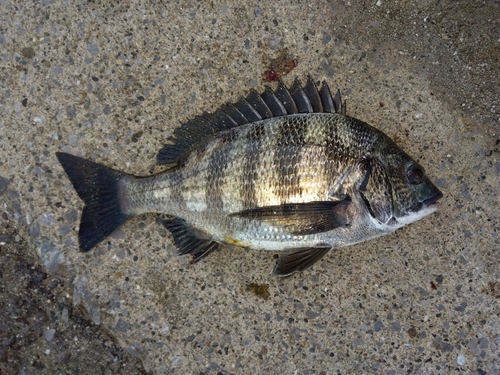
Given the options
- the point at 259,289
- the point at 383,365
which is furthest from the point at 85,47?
the point at 383,365

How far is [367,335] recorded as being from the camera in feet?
9.07

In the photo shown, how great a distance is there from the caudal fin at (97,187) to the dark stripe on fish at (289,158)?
0.97 metres

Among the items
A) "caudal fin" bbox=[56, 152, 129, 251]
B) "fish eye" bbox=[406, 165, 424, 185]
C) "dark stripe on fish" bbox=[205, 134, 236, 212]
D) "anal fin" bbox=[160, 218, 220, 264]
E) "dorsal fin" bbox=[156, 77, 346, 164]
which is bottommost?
"anal fin" bbox=[160, 218, 220, 264]

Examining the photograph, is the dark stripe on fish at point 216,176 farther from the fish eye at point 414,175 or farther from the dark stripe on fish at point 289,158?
the fish eye at point 414,175

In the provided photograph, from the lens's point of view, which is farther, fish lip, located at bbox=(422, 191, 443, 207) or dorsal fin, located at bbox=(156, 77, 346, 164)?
dorsal fin, located at bbox=(156, 77, 346, 164)

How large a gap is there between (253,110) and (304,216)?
0.71 m

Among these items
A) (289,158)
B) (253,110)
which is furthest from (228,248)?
(253,110)

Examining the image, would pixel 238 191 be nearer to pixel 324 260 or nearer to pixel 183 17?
pixel 324 260

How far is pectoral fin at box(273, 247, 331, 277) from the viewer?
250 centimetres

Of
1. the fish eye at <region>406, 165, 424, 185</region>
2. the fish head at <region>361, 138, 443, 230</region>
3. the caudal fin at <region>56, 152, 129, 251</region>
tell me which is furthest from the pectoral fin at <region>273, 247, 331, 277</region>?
the caudal fin at <region>56, 152, 129, 251</region>

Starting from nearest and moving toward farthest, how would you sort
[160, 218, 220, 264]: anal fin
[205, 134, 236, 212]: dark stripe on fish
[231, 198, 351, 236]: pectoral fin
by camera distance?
[231, 198, 351, 236]: pectoral fin < [205, 134, 236, 212]: dark stripe on fish < [160, 218, 220, 264]: anal fin

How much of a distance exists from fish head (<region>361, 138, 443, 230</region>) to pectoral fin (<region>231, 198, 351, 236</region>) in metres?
0.16

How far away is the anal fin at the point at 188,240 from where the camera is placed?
263 centimetres

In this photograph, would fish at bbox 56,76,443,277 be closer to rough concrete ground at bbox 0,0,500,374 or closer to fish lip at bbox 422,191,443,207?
fish lip at bbox 422,191,443,207
